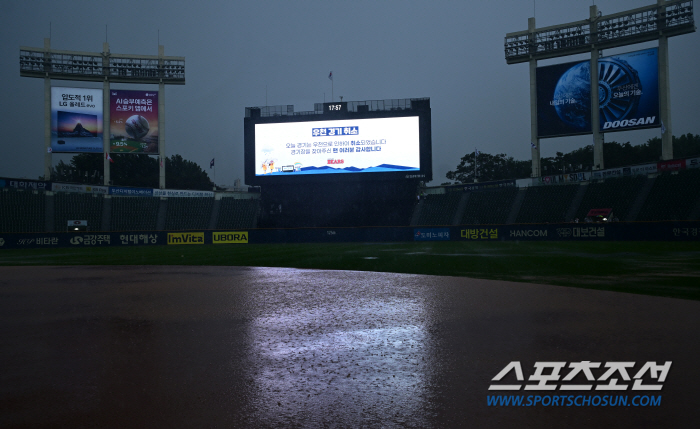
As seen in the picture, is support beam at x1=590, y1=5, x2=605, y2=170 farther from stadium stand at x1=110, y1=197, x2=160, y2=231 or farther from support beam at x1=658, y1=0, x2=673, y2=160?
stadium stand at x1=110, y1=197, x2=160, y2=231

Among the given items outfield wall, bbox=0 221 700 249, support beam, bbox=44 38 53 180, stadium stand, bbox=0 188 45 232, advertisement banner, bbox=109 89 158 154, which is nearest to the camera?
outfield wall, bbox=0 221 700 249

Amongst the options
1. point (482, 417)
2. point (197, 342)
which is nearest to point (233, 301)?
point (197, 342)

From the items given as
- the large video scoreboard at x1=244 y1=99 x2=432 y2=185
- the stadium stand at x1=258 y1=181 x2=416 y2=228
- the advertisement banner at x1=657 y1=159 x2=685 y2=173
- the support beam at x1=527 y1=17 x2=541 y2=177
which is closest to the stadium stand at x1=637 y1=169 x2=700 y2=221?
the advertisement banner at x1=657 y1=159 x2=685 y2=173

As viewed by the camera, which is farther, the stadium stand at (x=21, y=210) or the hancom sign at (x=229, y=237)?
the stadium stand at (x=21, y=210)

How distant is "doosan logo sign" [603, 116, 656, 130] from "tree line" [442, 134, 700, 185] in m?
26.5

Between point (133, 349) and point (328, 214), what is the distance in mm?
35973

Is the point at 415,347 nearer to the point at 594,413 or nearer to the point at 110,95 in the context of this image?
the point at 594,413

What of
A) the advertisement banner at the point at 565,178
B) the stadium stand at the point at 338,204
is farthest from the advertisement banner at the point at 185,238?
the advertisement banner at the point at 565,178

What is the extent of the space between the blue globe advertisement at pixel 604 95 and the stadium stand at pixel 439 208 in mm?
10676

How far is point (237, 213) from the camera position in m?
44.9

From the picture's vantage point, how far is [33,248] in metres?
30.9

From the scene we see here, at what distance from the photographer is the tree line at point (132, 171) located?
2785 inches

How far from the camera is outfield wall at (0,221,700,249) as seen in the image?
28.1 metres

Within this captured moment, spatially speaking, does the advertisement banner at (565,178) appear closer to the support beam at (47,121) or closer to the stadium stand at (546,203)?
the stadium stand at (546,203)
